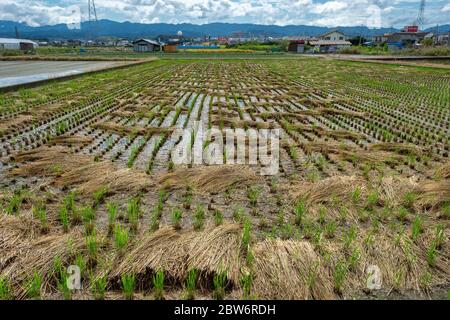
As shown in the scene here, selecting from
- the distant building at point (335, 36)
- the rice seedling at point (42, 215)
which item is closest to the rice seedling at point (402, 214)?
the rice seedling at point (42, 215)

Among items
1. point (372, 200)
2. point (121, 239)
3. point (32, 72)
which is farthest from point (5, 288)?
point (32, 72)

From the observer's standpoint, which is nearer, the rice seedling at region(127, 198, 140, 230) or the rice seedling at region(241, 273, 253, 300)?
the rice seedling at region(241, 273, 253, 300)

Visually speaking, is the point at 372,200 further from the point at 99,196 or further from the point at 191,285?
the point at 99,196

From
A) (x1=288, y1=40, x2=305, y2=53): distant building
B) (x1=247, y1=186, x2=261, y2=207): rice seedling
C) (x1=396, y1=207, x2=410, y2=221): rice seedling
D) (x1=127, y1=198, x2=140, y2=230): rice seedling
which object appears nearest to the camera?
(x1=127, y1=198, x2=140, y2=230): rice seedling

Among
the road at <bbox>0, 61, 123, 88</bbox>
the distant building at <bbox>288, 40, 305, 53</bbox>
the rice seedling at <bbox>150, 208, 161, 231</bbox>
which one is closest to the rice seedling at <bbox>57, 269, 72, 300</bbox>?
the rice seedling at <bbox>150, 208, 161, 231</bbox>

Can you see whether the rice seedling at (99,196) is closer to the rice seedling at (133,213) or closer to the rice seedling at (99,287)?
the rice seedling at (133,213)

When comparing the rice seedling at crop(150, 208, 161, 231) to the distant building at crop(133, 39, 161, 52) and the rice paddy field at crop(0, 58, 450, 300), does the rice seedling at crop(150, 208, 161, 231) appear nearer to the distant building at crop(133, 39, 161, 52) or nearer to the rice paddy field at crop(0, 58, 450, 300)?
the rice paddy field at crop(0, 58, 450, 300)
